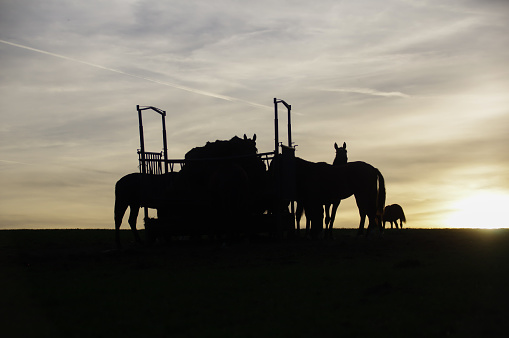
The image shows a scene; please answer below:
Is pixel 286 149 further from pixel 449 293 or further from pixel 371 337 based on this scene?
pixel 371 337

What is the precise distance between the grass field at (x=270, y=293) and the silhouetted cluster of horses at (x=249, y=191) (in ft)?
12.4

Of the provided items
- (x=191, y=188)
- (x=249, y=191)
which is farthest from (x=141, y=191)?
(x=249, y=191)

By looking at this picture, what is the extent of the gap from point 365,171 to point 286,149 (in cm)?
306

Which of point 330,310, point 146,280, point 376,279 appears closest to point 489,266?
point 376,279

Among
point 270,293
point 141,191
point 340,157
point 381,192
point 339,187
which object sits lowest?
point 270,293

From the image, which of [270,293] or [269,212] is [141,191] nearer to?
[269,212]

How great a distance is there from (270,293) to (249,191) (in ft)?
34.0

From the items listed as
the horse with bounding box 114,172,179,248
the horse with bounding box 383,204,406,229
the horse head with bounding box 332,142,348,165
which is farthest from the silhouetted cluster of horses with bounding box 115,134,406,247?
the horse with bounding box 383,204,406,229

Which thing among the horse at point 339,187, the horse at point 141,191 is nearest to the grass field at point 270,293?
the horse at point 339,187

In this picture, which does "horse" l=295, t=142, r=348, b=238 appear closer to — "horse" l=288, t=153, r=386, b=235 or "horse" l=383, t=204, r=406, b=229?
"horse" l=288, t=153, r=386, b=235

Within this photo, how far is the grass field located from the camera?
839 cm

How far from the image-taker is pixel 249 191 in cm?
2091

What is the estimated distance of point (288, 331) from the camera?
812cm

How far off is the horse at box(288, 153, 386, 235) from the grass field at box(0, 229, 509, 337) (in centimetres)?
421
